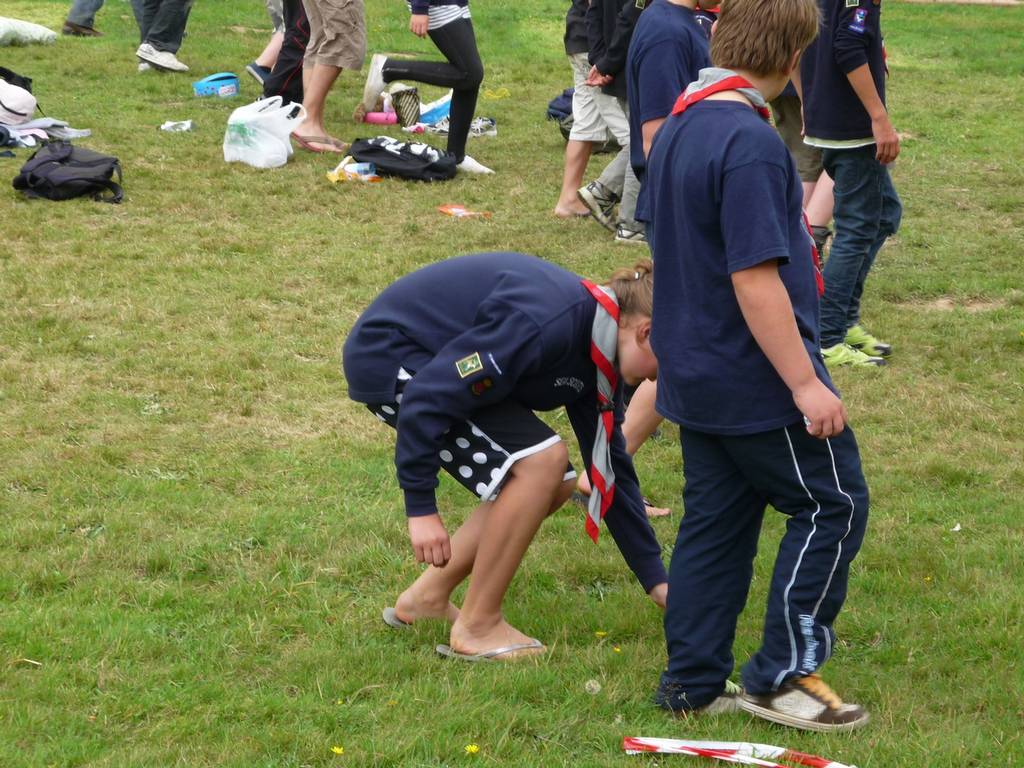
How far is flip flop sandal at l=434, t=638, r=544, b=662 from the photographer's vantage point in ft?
11.2

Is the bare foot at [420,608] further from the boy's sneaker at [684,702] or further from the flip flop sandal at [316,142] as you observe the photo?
the flip flop sandal at [316,142]

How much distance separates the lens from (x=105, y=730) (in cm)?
304

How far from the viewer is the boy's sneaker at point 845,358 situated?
5.79m

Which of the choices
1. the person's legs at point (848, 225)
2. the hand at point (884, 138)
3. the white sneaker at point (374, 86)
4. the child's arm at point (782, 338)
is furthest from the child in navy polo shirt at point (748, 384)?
the white sneaker at point (374, 86)

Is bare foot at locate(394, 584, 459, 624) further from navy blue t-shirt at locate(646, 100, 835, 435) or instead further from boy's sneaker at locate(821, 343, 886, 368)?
boy's sneaker at locate(821, 343, 886, 368)

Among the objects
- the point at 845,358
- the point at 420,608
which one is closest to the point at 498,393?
A: the point at 420,608

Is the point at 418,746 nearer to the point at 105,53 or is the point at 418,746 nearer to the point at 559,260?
the point at 559,260

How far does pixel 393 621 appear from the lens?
143 inches

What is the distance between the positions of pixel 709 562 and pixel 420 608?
94 cm

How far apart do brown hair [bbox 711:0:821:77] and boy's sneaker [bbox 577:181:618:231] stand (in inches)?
199

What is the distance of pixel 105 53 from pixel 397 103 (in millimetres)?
3774

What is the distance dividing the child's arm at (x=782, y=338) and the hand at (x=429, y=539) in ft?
2.98

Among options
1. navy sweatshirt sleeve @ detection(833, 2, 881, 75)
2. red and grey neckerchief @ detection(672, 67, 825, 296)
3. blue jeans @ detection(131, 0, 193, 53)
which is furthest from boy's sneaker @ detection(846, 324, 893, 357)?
blue jeans @ detection(131, 0, 193, 53)

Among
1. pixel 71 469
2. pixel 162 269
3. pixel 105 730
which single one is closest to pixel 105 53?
pixel 162 269
